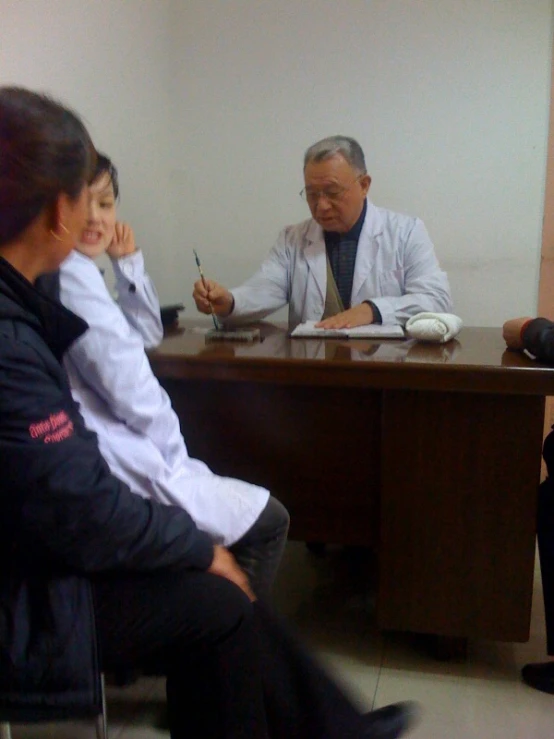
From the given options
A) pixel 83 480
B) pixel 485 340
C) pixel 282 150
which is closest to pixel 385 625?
pixel 485 340

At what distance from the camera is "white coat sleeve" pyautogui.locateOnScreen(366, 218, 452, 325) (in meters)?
1.83

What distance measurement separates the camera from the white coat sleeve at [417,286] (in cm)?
183

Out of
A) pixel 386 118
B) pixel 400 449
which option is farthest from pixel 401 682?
pixel 386 118

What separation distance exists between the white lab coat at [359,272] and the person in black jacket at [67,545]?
1134 mm

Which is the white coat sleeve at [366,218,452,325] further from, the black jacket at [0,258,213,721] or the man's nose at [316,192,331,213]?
the black jacket at [0,258,213,721]

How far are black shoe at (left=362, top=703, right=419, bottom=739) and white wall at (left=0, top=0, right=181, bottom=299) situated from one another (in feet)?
5.15

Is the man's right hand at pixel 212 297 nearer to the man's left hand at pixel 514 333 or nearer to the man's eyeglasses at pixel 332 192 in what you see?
the man's eyeglasses at pixel 332 192

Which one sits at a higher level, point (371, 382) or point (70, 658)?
point (371, 382)

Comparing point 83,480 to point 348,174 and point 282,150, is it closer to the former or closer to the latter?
point 348,174

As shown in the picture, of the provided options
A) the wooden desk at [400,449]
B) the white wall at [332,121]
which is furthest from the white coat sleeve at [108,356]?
the white wall at [332,121]

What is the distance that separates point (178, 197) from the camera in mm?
2758

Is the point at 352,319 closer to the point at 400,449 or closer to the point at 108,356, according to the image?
the point at 400,449

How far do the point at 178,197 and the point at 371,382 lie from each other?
169 centimetres

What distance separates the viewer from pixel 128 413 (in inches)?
41.7
